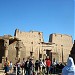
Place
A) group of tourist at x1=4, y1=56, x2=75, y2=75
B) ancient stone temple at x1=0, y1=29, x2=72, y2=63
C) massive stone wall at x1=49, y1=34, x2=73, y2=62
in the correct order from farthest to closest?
massive stone wall at x1=49, y1=34, x2=73, y2=62, ancient stone temple at x1=0, y1=29, x2=72, y2=63, group of tourist at x1=4, y1=56, x2=75, y2=75

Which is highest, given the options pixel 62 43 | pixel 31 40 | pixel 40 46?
pixel 31 40

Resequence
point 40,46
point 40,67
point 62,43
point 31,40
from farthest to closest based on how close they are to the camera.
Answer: point 62,43, point 40,46, point 31,40, point 40,67

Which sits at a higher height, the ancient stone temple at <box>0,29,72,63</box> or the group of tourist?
the ancient stone temple at <box>0,29,72,63</box>

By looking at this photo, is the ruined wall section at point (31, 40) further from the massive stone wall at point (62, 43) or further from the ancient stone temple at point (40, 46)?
the massive stone wall at point (62, 43)

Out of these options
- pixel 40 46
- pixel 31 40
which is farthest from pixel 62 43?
pixel 31 40

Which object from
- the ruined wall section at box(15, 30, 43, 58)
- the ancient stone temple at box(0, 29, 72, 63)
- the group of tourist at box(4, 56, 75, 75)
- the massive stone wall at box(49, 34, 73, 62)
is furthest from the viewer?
the massive stone wall at box(49, 34, 73, 62)

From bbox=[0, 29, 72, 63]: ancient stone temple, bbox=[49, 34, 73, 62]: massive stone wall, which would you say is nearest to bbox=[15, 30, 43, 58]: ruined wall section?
bbox=[0, 29, 72, 63]: ancient stone temple

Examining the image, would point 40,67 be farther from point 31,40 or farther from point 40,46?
point 40,46

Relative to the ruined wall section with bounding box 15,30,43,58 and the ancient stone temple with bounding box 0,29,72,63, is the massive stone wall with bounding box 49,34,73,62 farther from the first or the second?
the ruined wall section with bounding box 15,30,43,58

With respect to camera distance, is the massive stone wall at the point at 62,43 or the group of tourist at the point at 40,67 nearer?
the group of tourist at the point at 40,67

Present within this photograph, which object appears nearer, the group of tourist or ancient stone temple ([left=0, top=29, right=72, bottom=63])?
the group of tourist

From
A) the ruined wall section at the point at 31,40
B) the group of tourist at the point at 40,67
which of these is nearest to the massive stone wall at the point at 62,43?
the ruined wall section at the point at 31,40

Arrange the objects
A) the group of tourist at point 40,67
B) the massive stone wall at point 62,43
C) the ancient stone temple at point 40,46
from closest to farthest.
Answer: the group of tourist at point 40,67
the ancient stone temple at point 40,46
the massive stone wall at point 62,43

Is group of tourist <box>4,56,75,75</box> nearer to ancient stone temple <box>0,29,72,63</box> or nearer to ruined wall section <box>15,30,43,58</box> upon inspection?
ancient stone temple <box>0,29,72,63</box>
